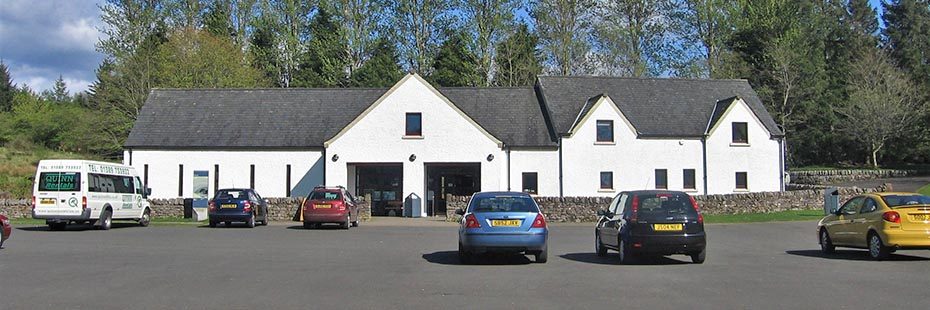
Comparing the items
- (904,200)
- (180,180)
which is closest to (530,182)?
(180,180)

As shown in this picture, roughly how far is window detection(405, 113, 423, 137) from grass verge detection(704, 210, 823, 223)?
13977 mm

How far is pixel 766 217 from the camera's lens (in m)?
33.9

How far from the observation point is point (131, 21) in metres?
56.5

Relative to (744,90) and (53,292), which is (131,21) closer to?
(744,90)

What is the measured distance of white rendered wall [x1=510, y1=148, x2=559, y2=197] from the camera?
4069 cm

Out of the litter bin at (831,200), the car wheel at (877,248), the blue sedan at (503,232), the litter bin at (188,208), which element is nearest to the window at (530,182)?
the litter bin at (831,200)

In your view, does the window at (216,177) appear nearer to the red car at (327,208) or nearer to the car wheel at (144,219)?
the car wheel at (144,219)

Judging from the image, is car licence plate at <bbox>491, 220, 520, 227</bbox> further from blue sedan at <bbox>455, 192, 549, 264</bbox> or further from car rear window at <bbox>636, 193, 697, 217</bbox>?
car rear window at <bbox>636, 193, 697, 217</bbox>

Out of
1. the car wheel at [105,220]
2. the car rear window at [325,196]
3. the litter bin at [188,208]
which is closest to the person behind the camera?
the car wheel at [105,220]

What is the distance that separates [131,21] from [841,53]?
200 ft

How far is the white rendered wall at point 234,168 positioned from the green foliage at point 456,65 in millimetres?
19755

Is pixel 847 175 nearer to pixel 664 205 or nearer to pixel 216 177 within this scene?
pixel 216 177

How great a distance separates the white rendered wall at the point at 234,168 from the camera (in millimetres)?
40438

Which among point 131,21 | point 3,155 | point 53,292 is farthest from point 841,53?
point 53,292
